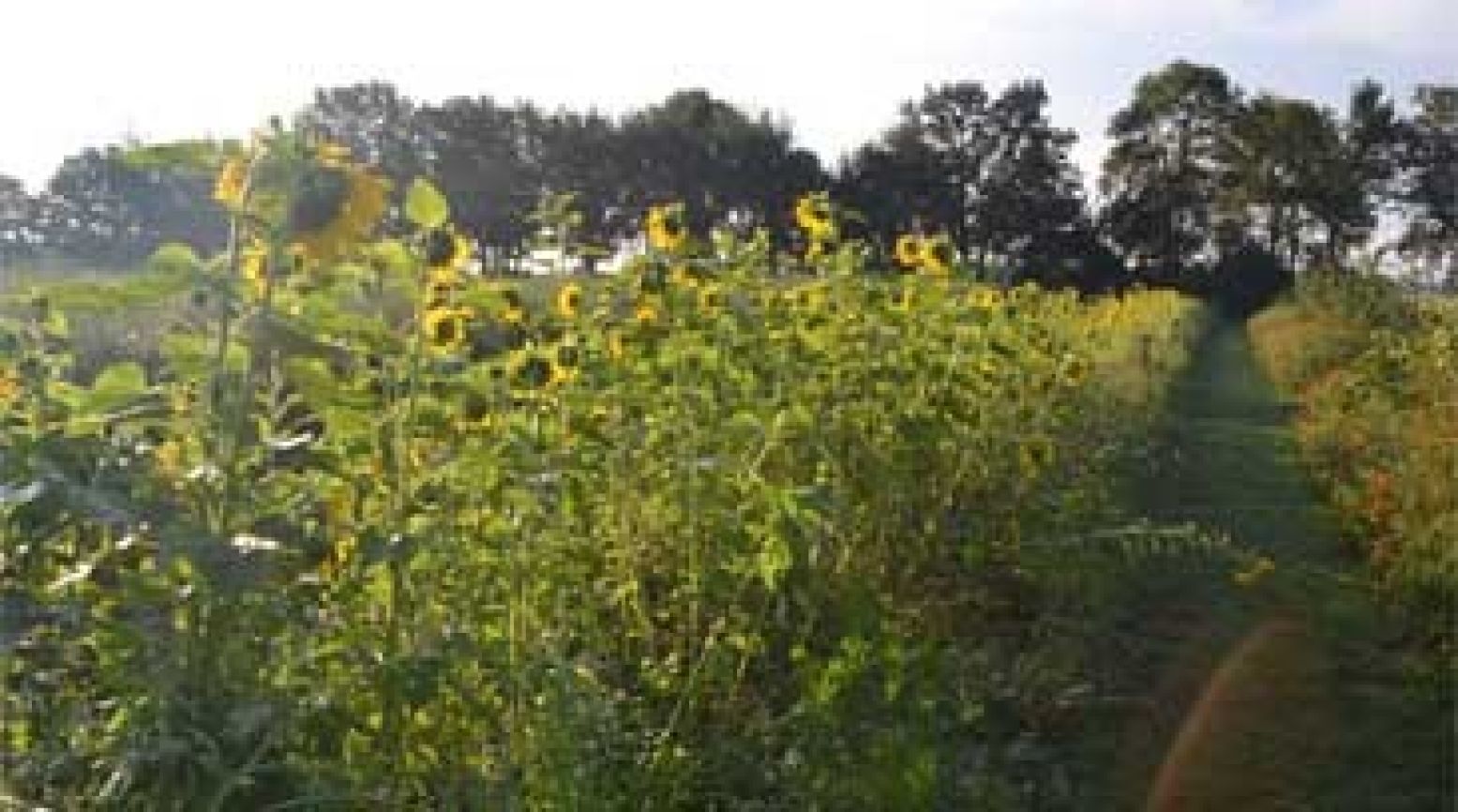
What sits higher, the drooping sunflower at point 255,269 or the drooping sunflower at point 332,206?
the drooping sunflower at point 332,206

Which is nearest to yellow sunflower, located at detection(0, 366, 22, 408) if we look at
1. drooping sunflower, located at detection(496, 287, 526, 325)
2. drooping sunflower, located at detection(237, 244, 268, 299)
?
drooping sunflower, located at detection(237, 244, 268, 299)

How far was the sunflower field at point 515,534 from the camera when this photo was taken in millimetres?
2061

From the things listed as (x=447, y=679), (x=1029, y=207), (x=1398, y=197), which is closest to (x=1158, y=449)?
(x=447, y=679)

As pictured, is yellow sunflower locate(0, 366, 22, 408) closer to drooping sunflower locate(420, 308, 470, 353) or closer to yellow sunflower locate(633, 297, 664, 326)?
drooping sunflower locate(420, 308, 470, 353)

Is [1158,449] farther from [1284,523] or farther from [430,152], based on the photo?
[430,152]

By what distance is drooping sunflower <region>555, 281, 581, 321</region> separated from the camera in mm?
4066

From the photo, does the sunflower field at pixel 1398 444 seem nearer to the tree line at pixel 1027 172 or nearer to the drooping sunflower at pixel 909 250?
the drooping sunflower at pixel 909 250

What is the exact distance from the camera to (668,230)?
4707 mm

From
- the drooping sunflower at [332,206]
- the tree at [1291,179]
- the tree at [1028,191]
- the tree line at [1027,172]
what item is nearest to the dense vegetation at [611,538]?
the drooping sunflower at [332,206]

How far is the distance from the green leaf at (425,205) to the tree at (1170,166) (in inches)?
1885

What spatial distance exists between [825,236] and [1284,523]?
16.4ft

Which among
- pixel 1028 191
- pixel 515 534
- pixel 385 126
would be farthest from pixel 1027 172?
pixel 515 534

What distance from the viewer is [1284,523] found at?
32.0 ft

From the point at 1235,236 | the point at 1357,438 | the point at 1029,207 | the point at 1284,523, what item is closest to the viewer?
the point at 1284,523
